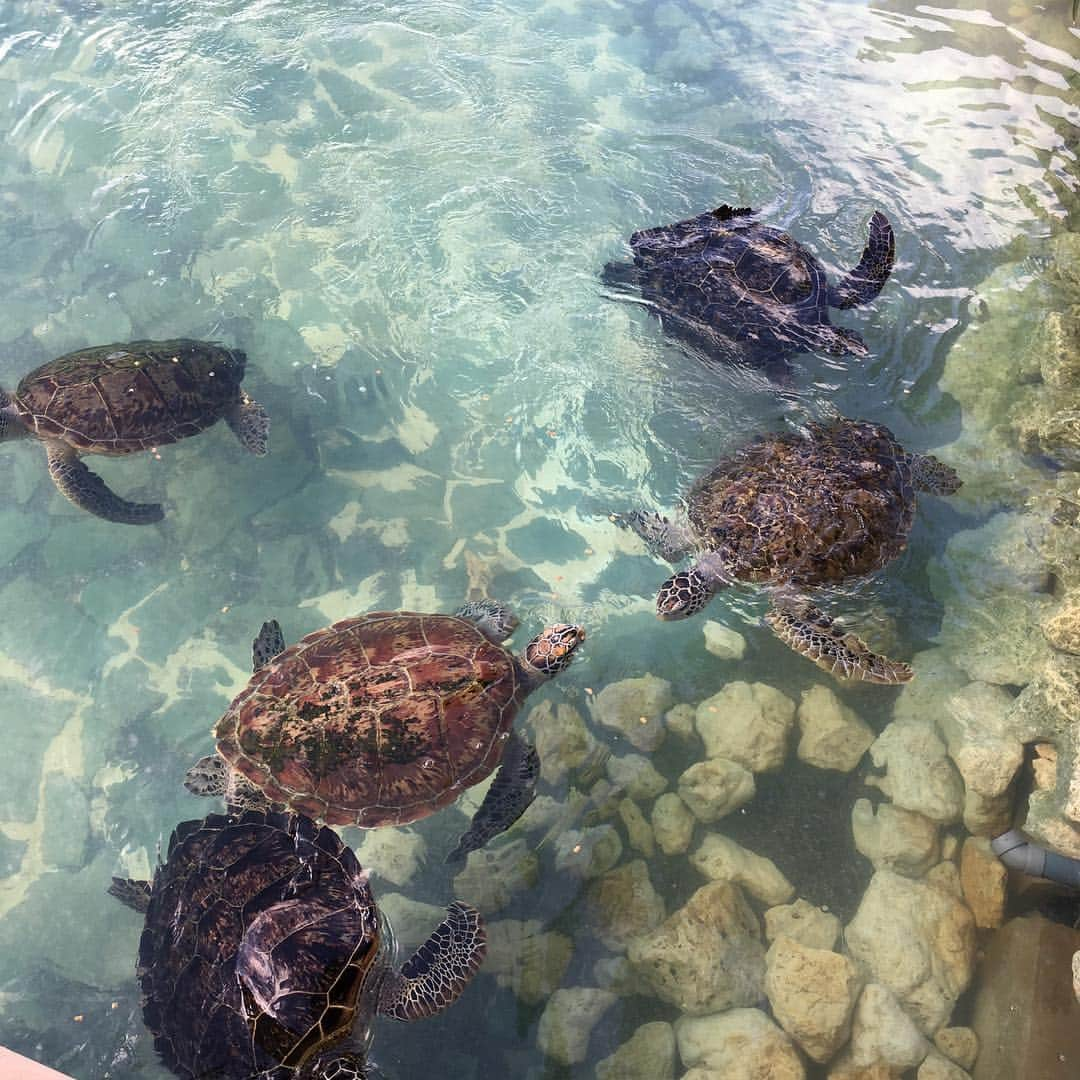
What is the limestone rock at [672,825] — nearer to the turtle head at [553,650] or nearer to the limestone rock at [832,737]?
the limestone rock at [832,737]

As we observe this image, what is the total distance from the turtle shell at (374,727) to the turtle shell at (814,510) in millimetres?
1759

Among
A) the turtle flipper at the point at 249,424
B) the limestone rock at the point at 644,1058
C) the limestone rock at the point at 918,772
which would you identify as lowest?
the limestone rock at the point at 644,1058

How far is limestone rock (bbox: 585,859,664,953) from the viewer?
13.9ft

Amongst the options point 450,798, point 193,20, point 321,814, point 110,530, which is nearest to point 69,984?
point 321,814

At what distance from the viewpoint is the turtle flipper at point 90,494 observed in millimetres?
5492

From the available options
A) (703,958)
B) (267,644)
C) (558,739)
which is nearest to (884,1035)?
(703,958)

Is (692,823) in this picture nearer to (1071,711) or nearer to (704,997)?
(704,997)

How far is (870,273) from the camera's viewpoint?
19.3 feet

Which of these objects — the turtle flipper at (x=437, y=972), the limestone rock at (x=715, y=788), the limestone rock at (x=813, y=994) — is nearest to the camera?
the turtle flipper at (x=437, y=972)

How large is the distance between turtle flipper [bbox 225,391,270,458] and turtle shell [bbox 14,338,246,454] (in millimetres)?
126

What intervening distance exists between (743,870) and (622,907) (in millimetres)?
763

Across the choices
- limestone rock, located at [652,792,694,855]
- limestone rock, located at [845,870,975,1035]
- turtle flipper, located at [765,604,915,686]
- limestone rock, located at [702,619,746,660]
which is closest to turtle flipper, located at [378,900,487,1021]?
limestone rock, located at [652,792,694,855]

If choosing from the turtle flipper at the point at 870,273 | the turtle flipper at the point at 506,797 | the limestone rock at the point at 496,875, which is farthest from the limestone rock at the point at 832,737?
the turtle flipper at the point at 870,273

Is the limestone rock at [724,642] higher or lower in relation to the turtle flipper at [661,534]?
lower
